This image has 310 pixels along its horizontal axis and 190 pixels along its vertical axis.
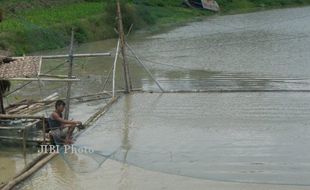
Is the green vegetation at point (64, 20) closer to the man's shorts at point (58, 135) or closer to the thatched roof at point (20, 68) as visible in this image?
the thatched roof at point (20, 68)

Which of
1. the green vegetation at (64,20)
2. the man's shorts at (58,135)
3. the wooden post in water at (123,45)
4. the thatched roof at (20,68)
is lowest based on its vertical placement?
the man's shorts at (58,135)

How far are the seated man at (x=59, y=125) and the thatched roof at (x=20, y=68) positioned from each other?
62 centimetres

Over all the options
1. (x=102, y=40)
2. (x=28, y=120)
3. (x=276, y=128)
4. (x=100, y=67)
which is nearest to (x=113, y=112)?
(x=28, y=120)

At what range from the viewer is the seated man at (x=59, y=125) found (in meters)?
7.98

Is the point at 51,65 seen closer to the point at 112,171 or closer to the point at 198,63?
the point at 198,63

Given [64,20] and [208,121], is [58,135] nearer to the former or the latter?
[208,121]

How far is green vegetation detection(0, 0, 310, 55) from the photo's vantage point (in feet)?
69.4

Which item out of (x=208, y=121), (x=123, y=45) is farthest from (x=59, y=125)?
(x=123, y=45)

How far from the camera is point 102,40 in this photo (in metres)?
25.2

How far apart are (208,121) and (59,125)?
8.39ft

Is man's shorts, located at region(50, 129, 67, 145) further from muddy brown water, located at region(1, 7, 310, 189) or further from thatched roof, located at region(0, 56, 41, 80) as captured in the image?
thatched roof, located at region(0, 56, 41, 80)

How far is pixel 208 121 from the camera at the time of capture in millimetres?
9297

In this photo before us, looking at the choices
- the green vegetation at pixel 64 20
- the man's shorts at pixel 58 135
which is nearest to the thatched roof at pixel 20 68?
the man's shorts at pixel 58 135

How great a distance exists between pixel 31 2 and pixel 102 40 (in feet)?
20.0
